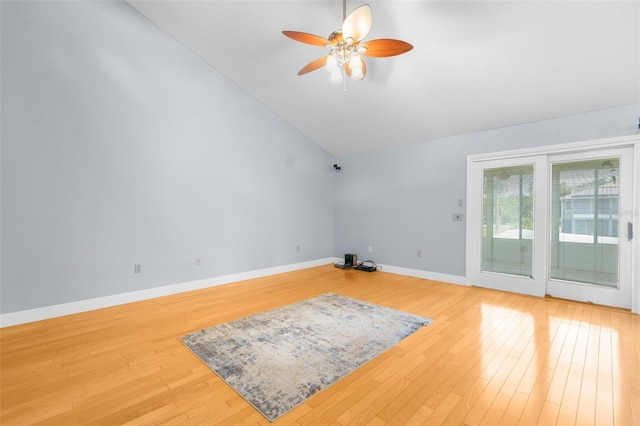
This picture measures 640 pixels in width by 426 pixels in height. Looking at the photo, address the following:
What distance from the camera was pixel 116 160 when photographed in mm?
3693

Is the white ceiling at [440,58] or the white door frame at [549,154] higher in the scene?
the white ceiling at [440,58]

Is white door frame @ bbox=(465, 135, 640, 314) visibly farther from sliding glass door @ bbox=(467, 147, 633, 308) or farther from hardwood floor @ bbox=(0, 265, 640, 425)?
hardwood floor @ bbox=(0, 265, 640, 425)

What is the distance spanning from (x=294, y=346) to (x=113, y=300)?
107 inches

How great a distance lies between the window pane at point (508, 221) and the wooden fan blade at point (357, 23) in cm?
330

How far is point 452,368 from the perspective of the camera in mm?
2211

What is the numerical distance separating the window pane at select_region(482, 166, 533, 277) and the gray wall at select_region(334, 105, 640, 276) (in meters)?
0.35

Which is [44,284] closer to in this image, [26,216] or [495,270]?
[26,216]

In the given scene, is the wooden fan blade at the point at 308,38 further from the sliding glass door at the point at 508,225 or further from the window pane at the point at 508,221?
the window pane at the point at 508,221

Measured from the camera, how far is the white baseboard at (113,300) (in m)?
3.07

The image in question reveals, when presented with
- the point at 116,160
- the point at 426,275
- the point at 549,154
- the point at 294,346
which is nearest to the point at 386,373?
the point at 294,346

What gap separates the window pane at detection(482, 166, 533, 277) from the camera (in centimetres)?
414

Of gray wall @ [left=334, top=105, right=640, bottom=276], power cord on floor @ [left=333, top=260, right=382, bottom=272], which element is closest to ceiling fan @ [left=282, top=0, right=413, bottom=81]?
gray wall @ [left=334, top=105, right=640, bottom=276]

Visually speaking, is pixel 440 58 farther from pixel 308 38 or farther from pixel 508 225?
pixel 508 225

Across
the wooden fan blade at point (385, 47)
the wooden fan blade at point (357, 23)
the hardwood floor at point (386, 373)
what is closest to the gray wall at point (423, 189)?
the hardwood floor at point (386, 373)
